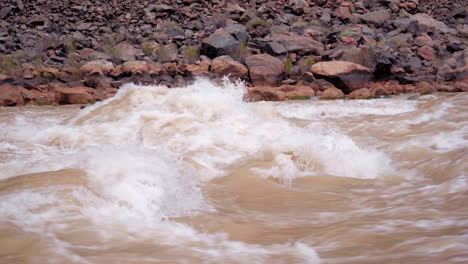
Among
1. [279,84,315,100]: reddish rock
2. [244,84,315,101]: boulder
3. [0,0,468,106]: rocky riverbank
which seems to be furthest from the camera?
[0,0,468,106]: rocky riverbank

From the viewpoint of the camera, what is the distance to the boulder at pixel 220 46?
1367cm

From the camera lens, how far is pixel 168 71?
40.7 ft

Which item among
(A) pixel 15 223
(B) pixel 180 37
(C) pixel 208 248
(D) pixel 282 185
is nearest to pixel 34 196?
(A) pixel 15 223

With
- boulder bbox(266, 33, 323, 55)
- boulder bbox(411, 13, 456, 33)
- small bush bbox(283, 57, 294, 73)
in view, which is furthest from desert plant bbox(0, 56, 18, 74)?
boulder bbox(411, 13, 456, 33)

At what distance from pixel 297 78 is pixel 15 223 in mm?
10738

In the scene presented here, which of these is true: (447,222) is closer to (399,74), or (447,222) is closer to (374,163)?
(374,163)

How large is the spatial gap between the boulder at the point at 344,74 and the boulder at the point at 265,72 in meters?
1.03

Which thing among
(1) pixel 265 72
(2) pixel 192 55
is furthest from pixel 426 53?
(2) pixel 192 55

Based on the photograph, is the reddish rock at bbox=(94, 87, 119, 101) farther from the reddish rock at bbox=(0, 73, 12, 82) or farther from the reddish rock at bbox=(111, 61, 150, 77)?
the reddish rock at bbox=(0, 73, 12, 82)

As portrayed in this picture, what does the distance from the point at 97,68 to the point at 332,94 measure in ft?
22.9

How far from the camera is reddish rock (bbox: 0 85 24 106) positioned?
31.6 ft

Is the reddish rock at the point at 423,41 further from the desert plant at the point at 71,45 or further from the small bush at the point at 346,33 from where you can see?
the desert plant at the point at 71,45

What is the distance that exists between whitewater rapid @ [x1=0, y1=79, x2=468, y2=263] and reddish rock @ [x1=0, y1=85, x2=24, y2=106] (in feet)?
15.7

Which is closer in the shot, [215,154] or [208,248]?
[208,248]
